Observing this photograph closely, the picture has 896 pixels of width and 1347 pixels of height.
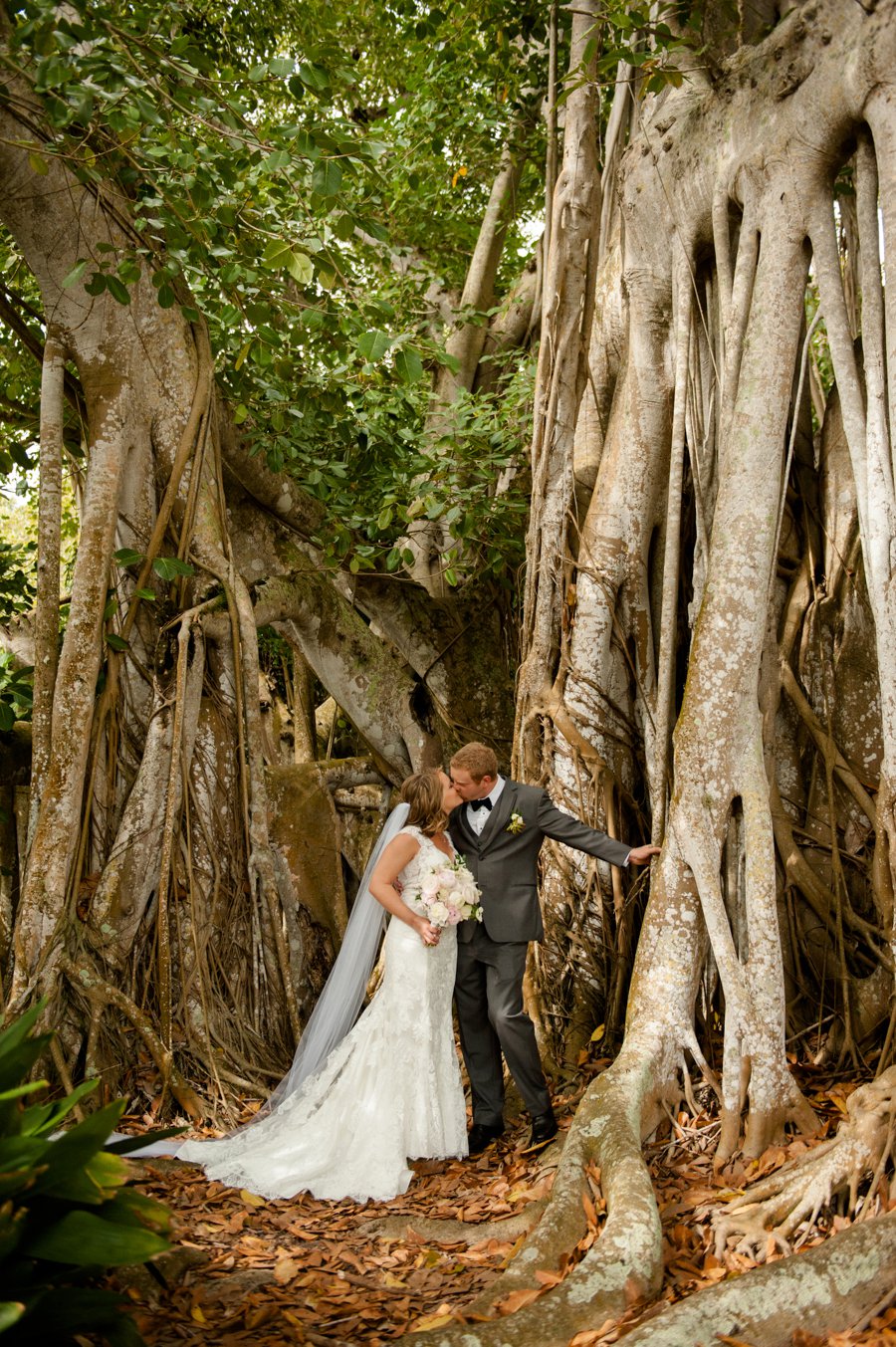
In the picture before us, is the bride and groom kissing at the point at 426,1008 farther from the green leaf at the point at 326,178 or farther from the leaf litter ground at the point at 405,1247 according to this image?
the green leaf at the point at 326,178

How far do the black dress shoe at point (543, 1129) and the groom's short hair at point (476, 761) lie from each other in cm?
117

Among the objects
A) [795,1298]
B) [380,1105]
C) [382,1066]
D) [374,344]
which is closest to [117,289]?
[374,344]

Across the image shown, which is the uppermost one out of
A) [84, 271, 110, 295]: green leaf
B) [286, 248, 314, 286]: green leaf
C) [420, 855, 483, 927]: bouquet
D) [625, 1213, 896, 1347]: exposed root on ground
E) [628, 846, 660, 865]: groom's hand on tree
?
[84, 271, 110, 295]: green leaf

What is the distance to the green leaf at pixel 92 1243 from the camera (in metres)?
1.96

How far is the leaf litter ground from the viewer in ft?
8.37

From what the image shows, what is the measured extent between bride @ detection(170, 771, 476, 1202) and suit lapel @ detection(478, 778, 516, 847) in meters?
0.15

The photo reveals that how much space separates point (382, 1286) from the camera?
288 cm

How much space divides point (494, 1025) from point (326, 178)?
9.41 feet

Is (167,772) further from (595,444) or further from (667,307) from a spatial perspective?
(667,307)

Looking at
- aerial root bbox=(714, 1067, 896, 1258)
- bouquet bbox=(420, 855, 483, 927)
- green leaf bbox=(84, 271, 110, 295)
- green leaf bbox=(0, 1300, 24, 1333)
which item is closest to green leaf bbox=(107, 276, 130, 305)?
green leaf bbox=(84, 271, 110, 295)

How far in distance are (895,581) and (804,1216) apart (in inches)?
69.3

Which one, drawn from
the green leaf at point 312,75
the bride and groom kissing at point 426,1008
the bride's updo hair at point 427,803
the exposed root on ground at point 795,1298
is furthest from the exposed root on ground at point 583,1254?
the green leaf at point 312,75

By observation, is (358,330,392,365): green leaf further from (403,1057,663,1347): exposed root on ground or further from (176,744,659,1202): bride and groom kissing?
(403,1057,663,1347): exposed root on ground

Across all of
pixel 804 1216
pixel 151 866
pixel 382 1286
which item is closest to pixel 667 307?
pixel 151 866
